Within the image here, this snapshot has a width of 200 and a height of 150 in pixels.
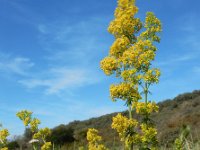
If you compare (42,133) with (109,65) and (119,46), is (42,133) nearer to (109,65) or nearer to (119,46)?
(109,65)

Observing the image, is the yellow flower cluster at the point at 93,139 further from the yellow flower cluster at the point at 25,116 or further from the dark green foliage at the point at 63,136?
the dark green foliage at the point at 63,136

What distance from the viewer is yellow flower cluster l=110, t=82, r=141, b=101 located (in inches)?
230

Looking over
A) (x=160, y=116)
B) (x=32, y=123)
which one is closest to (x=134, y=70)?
(x=32, y=123)

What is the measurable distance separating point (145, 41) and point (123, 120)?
1198 millimetres

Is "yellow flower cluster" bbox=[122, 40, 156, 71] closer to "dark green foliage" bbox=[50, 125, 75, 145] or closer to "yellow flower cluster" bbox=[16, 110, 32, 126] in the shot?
"yellow flower cluster" bbox=[16, 110, 32, 126]

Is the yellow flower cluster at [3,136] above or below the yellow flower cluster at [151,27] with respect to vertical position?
below

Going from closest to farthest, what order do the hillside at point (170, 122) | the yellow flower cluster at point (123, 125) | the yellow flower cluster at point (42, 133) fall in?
the yellow flower cluster at point (123, 125) < the yellow flower cluster at point (42, 133) < the hillside at point (170, 122)

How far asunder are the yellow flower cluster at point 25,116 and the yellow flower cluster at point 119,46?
2.42 m

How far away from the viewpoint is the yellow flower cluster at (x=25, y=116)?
25.8 feet

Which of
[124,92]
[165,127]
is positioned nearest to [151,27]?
[124,92]

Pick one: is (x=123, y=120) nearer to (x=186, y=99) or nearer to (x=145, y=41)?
(x=145, y=41)

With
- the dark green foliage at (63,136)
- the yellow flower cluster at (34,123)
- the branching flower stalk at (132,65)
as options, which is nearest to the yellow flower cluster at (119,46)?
the branching flower stalk at (132,65)

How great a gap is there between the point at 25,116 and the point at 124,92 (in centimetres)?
277

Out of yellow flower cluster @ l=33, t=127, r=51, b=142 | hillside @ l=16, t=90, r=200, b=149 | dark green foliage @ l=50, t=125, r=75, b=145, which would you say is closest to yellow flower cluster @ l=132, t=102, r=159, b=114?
yellow flower cluster @ l=33, t=127, r=51, b=142
